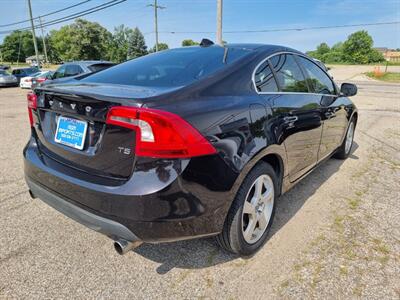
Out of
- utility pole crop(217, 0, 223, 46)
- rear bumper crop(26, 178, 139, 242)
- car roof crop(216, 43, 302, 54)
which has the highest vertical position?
utility pole crop(217, 0, 223, 46)

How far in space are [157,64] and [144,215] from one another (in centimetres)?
143

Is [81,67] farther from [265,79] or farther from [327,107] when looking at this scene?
[265,79]

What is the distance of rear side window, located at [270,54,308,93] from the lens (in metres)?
2.63

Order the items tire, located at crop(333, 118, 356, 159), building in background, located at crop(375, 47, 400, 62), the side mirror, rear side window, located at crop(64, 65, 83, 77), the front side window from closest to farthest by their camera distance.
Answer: the front side window → the side mirror → tire, located at crop(333, 118, 356, 159) → rear side window, located at crop(64, 65, 83, 77) → building in background, located at crop(375, 47, 400, 62)

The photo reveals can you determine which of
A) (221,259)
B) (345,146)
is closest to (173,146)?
(221,259)

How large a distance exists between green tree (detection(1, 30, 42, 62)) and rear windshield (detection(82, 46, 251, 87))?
10540 cm

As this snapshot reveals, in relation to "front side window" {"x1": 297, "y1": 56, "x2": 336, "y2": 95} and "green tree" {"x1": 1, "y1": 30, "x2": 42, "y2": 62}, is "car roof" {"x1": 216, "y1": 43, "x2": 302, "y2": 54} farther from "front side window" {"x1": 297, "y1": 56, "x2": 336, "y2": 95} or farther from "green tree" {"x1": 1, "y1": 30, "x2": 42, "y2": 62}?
"green tree" {"x1": 1, "y1": 30, "x2": 42, "y2": 62}

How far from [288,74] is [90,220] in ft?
6.91

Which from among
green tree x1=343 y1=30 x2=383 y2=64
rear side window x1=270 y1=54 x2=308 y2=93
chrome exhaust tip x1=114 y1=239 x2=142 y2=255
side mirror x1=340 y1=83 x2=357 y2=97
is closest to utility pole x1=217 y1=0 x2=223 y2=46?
side mirror x1=340 y1=83 x2=357 y2=97

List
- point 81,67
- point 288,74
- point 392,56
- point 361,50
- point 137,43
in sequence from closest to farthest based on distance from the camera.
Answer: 1. point 288,74
2. point 81,67
3. point 361,50
4. point 392,56
5. point 137,43

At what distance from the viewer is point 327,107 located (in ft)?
10.9

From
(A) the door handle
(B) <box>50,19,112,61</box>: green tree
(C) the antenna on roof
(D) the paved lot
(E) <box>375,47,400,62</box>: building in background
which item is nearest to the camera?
(D) the paved lot

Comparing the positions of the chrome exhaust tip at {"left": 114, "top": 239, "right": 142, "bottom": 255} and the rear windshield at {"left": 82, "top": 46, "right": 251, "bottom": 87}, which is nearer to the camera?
the chrome exhaust tip at {"left": 114, "top": 239, "right": 142, "bottom": 255}

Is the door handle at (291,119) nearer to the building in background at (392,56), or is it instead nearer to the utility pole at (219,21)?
the utility pole at (219,21)
